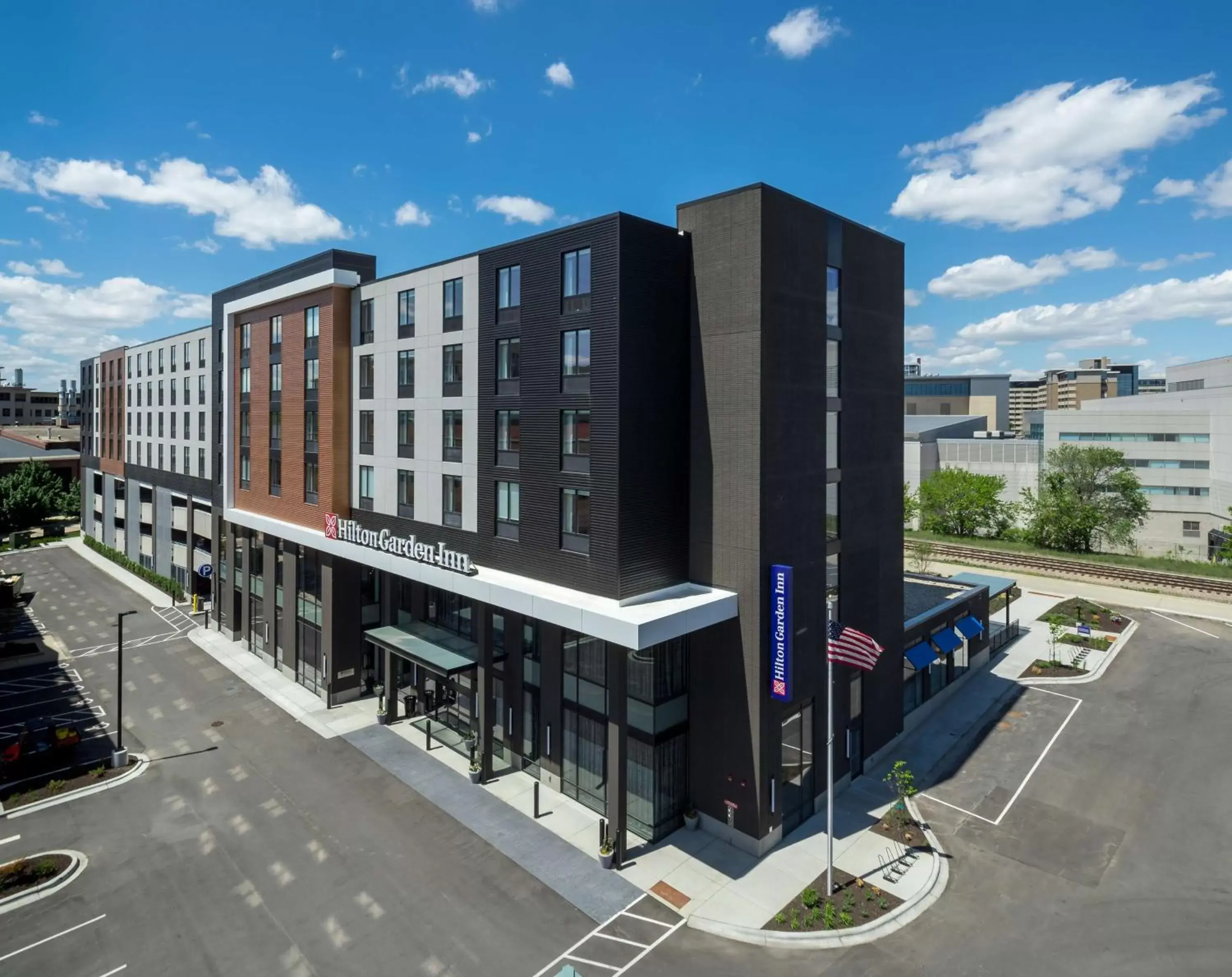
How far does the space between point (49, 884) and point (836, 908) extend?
25679mm

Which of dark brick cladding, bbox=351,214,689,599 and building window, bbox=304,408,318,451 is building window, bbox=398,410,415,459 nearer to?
building window, bbox=304,408,318,451

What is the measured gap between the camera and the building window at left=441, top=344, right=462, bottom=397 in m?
31.2

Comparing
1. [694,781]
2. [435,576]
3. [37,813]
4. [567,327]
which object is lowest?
[37,813]

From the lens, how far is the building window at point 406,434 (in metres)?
34.2

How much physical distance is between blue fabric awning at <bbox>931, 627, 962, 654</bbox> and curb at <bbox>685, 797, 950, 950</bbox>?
55.5 feet

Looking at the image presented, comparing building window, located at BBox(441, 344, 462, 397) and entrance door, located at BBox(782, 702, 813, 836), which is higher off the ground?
building window, located at BBox(441, 344, 462, 397)

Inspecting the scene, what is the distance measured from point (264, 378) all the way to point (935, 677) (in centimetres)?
4398

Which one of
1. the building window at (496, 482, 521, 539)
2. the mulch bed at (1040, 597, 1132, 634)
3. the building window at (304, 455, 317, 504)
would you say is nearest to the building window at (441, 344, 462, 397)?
the building window at (496, 482, 521, 539)

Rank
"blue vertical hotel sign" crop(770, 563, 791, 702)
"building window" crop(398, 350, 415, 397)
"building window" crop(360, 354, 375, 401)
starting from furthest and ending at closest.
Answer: "building window" crop(360, 354, 375, 401) < "building window" crop(398, 350, 415, 397) < "blue vertical hotel sign" crop(770, 563, 791, 702)

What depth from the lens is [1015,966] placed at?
62.4 feet

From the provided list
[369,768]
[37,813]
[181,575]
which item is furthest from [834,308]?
[181,575]

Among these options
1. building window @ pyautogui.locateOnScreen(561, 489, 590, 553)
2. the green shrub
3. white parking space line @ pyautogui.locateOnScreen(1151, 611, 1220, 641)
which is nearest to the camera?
building window @ pyautogui.locateOnScreen(561, 489, 590, 553)

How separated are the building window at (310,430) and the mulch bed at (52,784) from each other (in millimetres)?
17856

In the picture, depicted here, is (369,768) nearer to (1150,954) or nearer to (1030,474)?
(1150,954)
